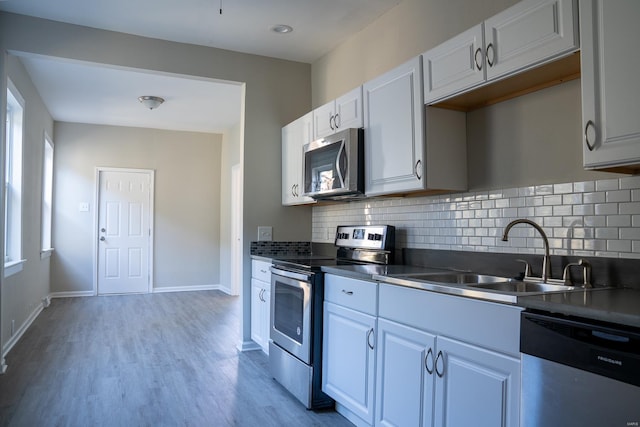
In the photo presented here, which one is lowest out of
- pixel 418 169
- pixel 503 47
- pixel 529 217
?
pixel 529 217

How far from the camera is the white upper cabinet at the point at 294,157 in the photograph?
3656 millimetres

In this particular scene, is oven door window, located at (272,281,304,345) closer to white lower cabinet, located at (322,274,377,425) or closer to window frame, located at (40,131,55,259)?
white lower cabinet, located at (322,274,377,425)

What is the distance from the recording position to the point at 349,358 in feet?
7.93

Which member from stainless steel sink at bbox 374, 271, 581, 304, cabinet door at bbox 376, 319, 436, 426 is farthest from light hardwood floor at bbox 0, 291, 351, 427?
stainless steel sink at bbox 374, 271, 581, 304

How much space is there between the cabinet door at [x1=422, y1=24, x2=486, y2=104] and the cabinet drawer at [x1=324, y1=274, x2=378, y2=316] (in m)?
1.00

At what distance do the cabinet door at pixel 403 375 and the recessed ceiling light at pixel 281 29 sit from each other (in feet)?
7.93

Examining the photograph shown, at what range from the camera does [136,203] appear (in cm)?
725

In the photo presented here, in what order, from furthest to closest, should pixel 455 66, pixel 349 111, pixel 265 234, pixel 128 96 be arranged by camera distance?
pixel 128 96 < pixel 265 234 < pixel 349 111 < pixel 455 66

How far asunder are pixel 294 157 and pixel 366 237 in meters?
1.13

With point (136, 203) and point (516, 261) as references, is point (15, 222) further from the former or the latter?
point (516, 261)

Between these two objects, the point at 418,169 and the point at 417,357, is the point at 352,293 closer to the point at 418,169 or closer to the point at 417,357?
the point at 417,357

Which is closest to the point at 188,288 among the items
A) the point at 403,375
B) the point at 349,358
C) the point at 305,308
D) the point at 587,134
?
the point at 305,308

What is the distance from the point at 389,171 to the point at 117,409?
2127mm

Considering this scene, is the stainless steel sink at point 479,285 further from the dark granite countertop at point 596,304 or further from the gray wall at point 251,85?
the gray wall at point 251,85
